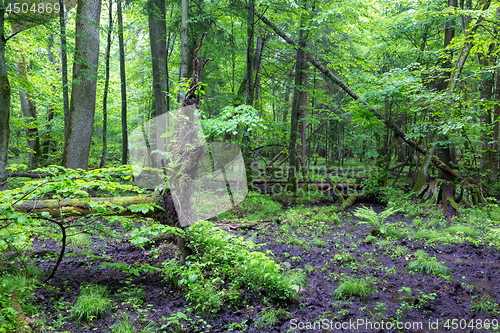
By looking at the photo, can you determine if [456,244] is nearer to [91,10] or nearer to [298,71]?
[298,71]

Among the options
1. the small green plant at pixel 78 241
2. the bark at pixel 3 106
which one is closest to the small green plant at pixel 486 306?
the small green plant at pixel 78 241

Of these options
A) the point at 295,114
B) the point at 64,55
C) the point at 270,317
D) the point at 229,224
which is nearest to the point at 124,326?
the point at 270,317

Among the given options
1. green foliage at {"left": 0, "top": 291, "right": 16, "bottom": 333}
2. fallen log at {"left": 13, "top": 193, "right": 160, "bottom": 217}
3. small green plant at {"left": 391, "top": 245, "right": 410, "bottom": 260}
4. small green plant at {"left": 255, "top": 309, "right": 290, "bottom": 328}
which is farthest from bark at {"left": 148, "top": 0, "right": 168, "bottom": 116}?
small green plant at {"left": 391, "top": 245, "right": 410, "bottom": 260}

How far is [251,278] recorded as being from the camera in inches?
151

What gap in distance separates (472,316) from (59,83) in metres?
15.8

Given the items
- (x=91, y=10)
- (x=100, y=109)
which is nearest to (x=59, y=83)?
(x=100, y=109)

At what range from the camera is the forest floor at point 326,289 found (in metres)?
3.14

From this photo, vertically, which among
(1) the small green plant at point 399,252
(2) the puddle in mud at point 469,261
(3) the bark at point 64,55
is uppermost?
(3) the bark at point 64,55

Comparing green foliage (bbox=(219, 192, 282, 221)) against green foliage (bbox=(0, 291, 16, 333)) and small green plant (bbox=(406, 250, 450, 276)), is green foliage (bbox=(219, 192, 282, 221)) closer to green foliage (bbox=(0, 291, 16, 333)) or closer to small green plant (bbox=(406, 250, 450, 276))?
small green plant (bbox=(406, 250, 450, 276))

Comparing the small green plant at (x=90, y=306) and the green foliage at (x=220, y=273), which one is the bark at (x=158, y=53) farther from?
the small green plant at (x=90, y=306)

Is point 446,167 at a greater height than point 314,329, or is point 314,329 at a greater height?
point 446,167

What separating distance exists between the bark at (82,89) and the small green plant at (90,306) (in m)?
4.42

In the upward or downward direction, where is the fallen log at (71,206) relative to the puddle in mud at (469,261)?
upward

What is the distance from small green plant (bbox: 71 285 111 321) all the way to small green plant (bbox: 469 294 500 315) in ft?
16.1
